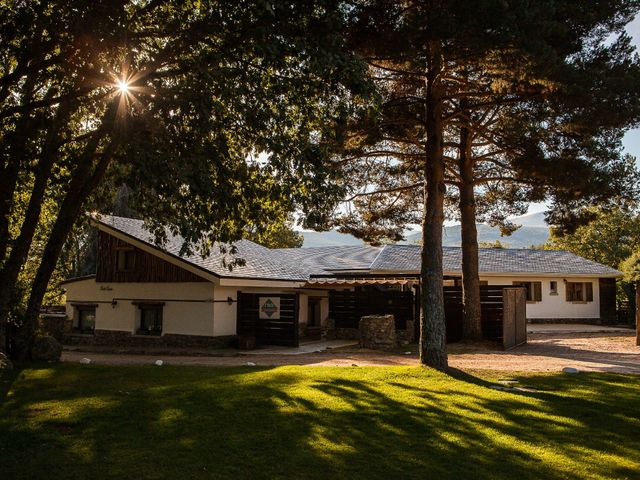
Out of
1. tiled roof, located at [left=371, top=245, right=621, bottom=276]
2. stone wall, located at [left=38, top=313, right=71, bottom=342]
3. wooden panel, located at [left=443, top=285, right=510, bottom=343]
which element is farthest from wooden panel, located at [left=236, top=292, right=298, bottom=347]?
tiled roof, located at [left=371, top=245, right=621, bottom=276]

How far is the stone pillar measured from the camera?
20078mm

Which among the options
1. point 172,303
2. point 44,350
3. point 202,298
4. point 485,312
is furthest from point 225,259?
point 485,312

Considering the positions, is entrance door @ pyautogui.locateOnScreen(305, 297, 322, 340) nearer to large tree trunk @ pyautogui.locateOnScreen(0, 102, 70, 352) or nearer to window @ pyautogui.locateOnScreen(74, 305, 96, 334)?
window @ pyautogui.locateOnScreen(74, 305, 96, 334)

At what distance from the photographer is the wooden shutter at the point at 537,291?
35.2 metres

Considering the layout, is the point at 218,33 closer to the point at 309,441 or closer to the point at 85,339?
the point at 309,441

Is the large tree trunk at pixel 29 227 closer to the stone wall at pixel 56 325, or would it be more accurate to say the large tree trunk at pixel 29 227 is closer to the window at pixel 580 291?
the stone wall at pixel 56 325

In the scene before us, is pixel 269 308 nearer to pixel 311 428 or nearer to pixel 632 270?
pixel 311 428

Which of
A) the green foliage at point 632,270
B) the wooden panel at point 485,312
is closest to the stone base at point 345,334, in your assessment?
the wooden panel at point 485,312

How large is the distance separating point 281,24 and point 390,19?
372 centimetres

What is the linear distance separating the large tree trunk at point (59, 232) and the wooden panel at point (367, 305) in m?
13.7

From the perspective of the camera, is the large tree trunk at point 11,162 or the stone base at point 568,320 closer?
the large tree trunk at point 11,162

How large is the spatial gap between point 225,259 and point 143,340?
16.2ft

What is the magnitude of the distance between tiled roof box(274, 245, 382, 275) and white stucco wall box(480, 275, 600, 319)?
8059 millimetres

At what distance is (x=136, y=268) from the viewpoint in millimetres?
22719
